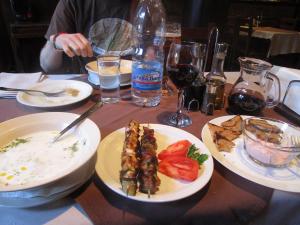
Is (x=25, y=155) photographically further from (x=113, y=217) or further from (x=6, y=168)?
(x=113, y=217)

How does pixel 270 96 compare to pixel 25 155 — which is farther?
pixel 270 96

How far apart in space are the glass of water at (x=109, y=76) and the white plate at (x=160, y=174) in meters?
0.31

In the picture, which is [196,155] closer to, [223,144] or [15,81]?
[223,144]

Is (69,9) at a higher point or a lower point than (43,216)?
higher

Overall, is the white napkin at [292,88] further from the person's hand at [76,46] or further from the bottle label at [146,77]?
the person's hand at [76,46]

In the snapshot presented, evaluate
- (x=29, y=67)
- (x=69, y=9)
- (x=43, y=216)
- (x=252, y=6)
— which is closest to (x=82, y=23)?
(x=69, y=9)

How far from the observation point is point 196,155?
2.06ft

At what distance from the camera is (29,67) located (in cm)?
366

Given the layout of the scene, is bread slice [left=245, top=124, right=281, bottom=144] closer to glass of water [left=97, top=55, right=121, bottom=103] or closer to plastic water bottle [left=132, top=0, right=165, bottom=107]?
plastic water bottle [left=132, top=0, right=165, bottom=107]

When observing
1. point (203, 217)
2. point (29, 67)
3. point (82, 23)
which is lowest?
point (29, 67)

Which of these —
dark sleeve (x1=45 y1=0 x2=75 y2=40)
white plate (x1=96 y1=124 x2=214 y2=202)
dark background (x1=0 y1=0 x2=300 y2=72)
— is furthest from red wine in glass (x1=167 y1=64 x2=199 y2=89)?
dark background (x1=0 y1=0 x2=300 y2=72)

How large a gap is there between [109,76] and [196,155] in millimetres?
507

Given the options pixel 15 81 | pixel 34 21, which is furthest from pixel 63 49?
pixel 34 21

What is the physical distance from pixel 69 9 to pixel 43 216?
56.5 inches
